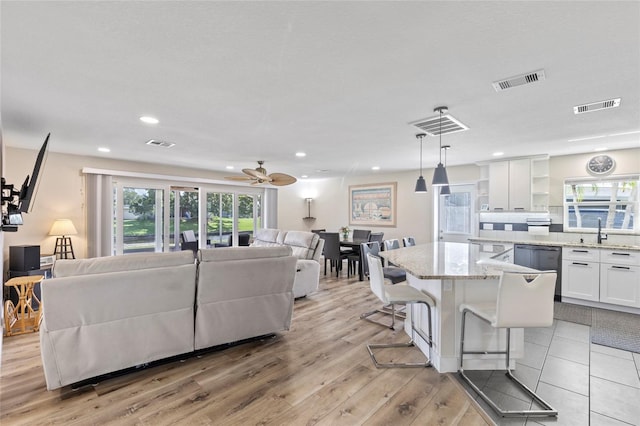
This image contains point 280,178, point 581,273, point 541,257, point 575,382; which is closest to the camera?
point 575,382

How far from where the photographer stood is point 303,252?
518 centimetres

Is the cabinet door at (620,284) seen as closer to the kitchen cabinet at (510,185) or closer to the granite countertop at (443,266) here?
the kitchen cabinet at (510,185)

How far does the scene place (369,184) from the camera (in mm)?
7898

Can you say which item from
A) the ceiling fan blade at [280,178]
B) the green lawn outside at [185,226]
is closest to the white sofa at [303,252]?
the ceiling fan blade at [280,178]

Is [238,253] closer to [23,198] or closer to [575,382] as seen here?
[23,198]

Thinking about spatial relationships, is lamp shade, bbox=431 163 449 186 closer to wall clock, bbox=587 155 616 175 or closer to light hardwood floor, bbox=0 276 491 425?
light hardwood floor, bbox=0 276 491 425

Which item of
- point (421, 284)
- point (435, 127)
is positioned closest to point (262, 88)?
point (435, 127)

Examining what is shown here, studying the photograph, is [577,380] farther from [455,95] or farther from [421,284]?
[455,95]

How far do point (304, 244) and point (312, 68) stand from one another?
357cm

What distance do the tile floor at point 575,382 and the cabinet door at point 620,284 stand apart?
1.44m

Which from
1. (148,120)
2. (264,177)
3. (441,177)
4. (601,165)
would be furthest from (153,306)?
(601,165)

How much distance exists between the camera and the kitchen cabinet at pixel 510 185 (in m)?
5.05

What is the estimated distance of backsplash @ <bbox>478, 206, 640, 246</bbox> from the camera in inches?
180

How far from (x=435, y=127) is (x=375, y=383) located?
A: 276cm
